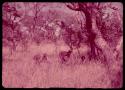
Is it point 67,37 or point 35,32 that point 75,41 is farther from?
point 35,32

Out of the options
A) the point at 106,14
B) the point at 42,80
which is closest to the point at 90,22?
the point at 106,14

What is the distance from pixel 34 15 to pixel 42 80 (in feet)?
1.63

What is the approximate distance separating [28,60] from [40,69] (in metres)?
0.11

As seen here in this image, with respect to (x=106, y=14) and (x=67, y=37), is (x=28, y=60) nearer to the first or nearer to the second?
(x=67, y=37)

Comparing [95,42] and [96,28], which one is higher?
[96,28]

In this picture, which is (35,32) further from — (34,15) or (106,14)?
(106,14)

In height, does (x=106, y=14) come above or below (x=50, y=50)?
above

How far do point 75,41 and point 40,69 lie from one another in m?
0.34

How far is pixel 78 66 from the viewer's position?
11.3 ft

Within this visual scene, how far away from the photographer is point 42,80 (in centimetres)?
344

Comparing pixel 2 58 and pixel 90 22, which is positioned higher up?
A: pixel 90 22

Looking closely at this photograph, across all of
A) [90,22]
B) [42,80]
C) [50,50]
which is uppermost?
[90,22]

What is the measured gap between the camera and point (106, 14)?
137 inches

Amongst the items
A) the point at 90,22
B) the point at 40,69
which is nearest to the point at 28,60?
the point at 40,69
